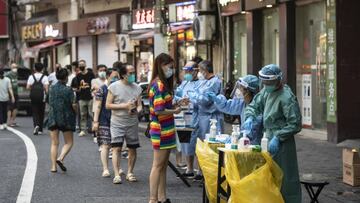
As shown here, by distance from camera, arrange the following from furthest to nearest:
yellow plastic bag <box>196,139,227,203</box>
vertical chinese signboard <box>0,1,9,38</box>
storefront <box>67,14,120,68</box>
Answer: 1. vertical chinese signboard <box>0,1,9,38</box>
2. storefront <box>67,14,120,68</box>
3. yellow plastic bag <box>196,139,227,203</box>

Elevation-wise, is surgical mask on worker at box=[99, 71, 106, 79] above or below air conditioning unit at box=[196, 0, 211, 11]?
below

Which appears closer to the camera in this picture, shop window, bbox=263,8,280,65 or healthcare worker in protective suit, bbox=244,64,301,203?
healthcare worker in protective suit, bbox=244,64,301,203

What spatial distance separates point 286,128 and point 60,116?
5.89m

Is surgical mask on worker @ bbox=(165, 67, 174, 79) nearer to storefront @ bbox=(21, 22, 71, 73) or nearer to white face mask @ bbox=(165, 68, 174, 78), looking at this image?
white face mask @ bbox=(165, 68, 174, 78)

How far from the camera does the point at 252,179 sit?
7098mm

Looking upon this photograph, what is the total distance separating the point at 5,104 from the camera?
2205 centimetres

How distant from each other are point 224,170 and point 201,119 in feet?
12.6

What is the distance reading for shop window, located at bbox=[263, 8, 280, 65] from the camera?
834 inches

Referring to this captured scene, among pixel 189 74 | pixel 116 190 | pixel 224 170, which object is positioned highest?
pixel 189 74

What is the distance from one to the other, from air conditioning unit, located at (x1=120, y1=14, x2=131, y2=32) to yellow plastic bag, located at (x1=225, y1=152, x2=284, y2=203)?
25848mm

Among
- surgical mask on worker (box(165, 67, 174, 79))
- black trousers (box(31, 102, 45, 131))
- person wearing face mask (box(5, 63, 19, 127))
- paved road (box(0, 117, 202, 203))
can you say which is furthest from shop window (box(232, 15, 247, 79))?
surgical mask on worker (box(165, 67, 174, 79))

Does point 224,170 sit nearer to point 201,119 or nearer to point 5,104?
point 201,119

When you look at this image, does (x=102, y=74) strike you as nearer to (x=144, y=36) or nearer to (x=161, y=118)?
(x=161, y=118)

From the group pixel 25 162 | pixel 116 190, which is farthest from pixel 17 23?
pixel 116 190
